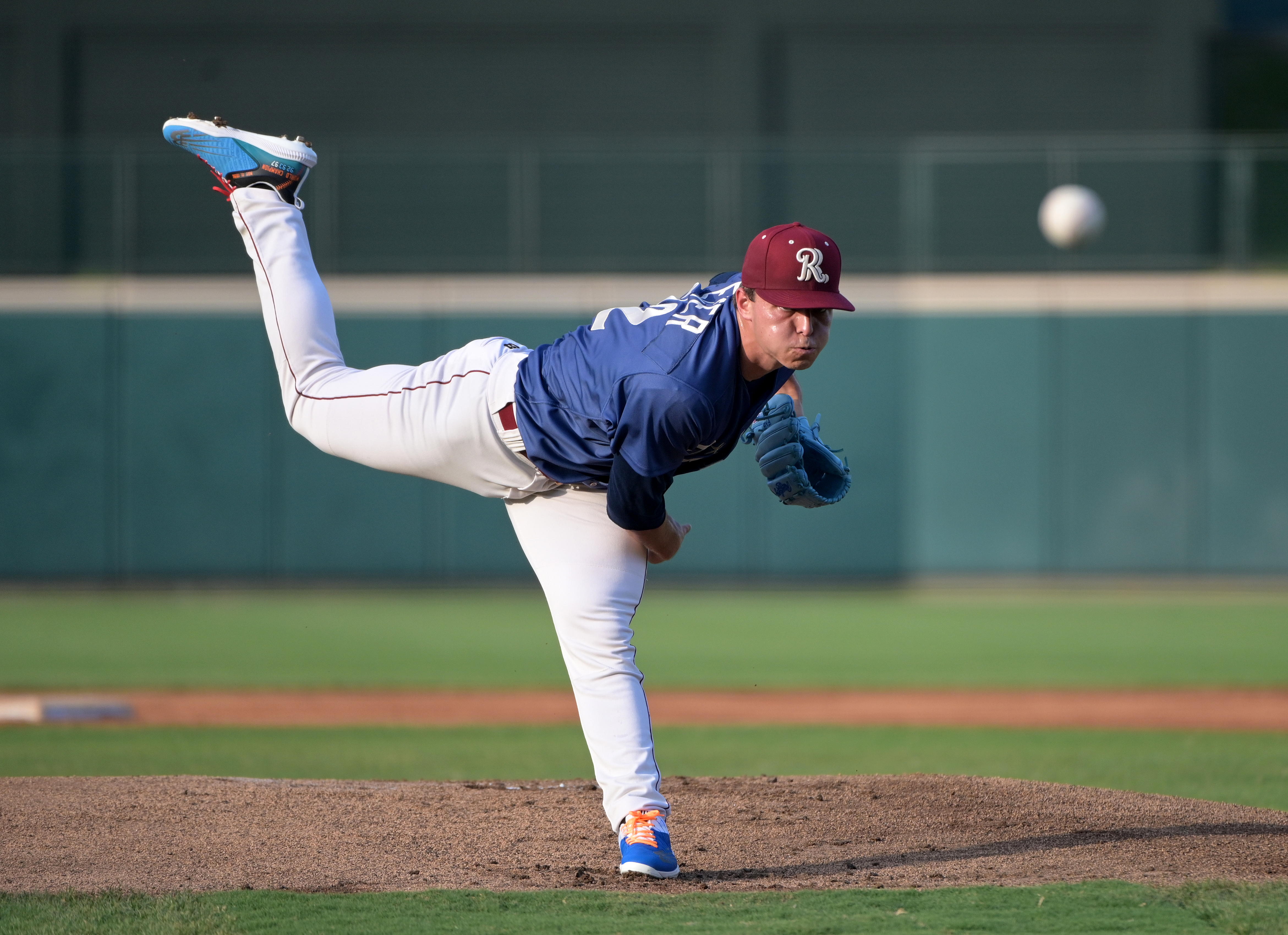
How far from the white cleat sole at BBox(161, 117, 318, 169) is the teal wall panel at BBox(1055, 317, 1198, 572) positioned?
1058 cm

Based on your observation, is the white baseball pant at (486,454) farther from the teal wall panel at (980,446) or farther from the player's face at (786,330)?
the teal wall panel at (980,446)

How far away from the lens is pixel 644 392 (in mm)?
3021

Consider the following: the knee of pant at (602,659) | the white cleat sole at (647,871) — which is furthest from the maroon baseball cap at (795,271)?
the white cleat sole at (647,871)

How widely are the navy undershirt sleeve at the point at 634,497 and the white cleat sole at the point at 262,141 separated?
1237 millimetres

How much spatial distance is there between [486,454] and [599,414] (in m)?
0.35

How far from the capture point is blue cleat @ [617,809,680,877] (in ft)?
10.6

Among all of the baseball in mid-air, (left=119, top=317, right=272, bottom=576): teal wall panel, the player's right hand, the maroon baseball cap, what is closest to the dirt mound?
the player's right hand

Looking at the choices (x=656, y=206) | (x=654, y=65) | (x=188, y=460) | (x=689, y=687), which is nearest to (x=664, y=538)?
(x=689, y=687)

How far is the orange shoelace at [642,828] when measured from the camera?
323cm

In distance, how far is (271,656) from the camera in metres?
9.38

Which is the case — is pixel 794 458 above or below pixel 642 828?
above

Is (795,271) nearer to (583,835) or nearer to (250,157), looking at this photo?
(250,157)

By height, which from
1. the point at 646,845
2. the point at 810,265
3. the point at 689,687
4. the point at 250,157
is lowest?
the point at 689,687

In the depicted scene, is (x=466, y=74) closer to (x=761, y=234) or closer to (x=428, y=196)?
(x=428, y=196)
